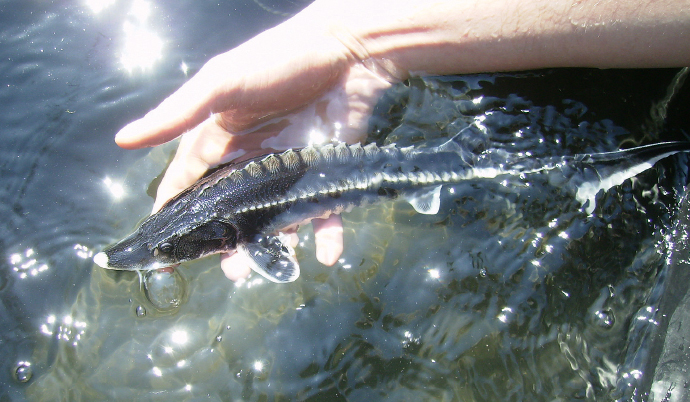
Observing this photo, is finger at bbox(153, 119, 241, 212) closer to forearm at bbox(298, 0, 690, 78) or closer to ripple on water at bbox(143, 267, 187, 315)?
ripple on water at bbox(143, 267, 187, 315)

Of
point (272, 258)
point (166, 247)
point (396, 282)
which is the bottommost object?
point (396, 282)

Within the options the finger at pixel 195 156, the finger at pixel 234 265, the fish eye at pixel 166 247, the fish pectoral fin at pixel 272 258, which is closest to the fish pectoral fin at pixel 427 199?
the fish pectoral fin at pixel 272 258

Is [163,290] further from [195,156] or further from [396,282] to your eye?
[396,282]

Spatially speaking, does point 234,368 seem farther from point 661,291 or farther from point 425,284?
point 661,291

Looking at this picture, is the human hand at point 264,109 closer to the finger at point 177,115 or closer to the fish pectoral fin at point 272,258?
the finger at point 177,115

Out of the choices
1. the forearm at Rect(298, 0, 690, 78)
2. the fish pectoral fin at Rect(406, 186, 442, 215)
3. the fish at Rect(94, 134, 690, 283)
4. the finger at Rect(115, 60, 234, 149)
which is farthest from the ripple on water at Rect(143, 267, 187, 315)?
the forearm at Rect(298, 0, 690, 78)

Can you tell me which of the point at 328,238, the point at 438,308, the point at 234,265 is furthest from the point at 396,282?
the point at 234,265

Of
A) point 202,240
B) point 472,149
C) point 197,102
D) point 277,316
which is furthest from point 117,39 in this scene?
point 472,149
